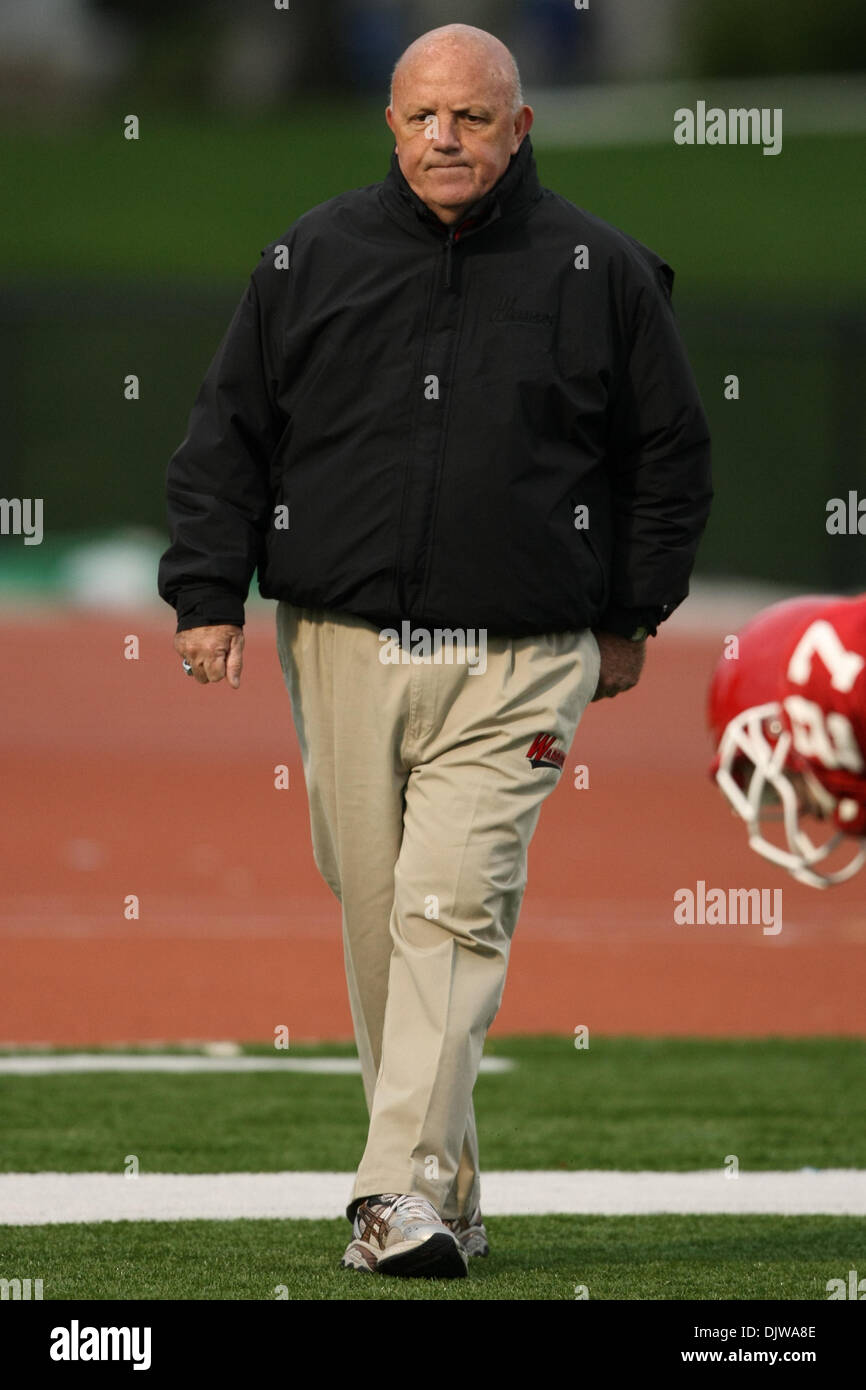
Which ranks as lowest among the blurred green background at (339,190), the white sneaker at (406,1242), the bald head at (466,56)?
the white sneaker at (406,1242)

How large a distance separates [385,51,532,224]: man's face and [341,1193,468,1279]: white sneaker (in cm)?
186

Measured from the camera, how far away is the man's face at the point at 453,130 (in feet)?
15.4

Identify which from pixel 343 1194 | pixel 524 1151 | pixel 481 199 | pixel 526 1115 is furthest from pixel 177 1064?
pixel 481 199

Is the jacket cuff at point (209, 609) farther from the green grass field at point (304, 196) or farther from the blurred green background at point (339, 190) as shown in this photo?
the green grass field at point (304, 196)

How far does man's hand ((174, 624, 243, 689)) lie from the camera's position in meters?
4.82

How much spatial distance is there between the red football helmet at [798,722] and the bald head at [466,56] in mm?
1911

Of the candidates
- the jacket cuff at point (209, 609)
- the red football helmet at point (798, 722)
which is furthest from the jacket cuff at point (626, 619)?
the red football helmet at point (798, 722)

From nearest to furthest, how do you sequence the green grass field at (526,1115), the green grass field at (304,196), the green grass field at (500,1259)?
the green grass field at (500,1259) < the green grass field at (526,1115) < the green grass field at (304,196)

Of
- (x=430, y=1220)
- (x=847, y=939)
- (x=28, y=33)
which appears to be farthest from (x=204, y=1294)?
(x=28, y=33)

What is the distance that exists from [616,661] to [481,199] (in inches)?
37.4

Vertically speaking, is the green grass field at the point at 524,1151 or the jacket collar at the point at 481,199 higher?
the jacket collar at the point at 481,199

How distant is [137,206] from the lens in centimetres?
3928

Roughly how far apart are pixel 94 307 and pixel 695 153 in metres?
24.5

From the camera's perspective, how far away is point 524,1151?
245 inches
